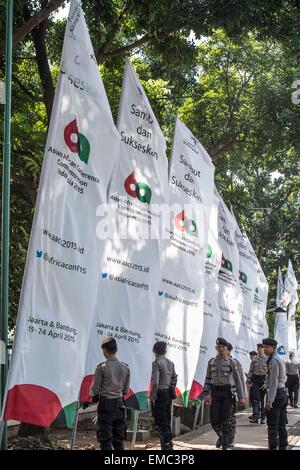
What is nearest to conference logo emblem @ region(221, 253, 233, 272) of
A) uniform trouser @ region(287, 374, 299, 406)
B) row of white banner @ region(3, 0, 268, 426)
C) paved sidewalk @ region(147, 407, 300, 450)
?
row of white banner @ region(3, 0, 268, 426)

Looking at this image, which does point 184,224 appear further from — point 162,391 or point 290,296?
point 290,296

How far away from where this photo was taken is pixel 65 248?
26.2 feet

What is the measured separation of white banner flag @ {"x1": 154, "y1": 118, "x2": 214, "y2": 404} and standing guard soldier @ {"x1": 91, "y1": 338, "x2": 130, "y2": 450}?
7.09ft

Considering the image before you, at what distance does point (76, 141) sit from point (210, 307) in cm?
661

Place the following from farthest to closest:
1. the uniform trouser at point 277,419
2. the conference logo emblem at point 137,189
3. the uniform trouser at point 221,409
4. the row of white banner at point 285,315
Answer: the row of white banner at point 285,315 < the uniform trouser at point 221,409 < the uniform trouser at point 277,419 < the conference logo emblem at point 137,189

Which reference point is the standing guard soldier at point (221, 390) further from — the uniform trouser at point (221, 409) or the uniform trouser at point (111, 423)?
the uniform trouser at point (111, 423)

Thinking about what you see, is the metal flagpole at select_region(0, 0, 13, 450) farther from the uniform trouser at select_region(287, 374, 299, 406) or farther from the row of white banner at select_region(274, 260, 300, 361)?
the uniform trouser at select_region(287, 374, 299, 406)

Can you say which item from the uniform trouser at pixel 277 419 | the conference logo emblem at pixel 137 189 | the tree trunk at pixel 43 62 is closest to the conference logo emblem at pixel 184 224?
the conference logo emblem at pixel 137 189

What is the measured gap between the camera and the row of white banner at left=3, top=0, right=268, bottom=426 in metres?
7.50

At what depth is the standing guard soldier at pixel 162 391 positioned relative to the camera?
444 inches

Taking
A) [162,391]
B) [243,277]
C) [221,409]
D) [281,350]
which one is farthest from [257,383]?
[162,391]

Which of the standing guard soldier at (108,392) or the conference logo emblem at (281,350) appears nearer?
the standing guard soldier at (108,392)

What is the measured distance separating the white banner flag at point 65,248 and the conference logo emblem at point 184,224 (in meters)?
3.24
